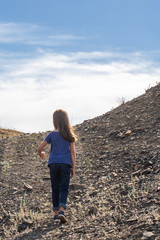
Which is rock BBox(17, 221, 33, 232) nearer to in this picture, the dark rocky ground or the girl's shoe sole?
the dark rocky ground

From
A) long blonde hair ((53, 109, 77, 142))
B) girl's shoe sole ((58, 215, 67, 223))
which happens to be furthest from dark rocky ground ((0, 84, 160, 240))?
long blonde hair ((53, 109, 77, 142))

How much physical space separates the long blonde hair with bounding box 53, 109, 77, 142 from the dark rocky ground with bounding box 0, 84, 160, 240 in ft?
4.66

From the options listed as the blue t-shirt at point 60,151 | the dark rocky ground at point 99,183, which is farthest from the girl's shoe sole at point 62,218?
the blue t-shirt at point 60,151

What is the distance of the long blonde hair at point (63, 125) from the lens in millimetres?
6539

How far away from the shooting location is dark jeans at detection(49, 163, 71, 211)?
646 cm

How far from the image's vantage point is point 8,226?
271 inches

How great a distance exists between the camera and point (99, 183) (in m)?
9.01

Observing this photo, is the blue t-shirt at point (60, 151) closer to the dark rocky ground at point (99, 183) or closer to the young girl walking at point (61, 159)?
the young girl walking at point (61, 159)

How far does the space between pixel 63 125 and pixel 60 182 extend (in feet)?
3.27

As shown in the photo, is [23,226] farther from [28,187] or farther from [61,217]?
[28,187]

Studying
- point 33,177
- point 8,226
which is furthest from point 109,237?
point 33,177

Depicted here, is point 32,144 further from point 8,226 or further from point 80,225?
point 80,225

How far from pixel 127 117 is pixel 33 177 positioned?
237 inches

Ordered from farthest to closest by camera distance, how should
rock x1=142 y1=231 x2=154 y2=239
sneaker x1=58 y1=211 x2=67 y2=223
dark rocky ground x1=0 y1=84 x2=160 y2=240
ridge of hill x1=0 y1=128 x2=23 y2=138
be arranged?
ridge of hill x1=0 y1=128 x2=23 y2=138 < sneaker x1=58 y1=211 x2=67 y2=223 < dark rocky ground x1=0 y1=84 x2=160 y2=240 < rock x1=142 y1=231 x2=154 y2=239
